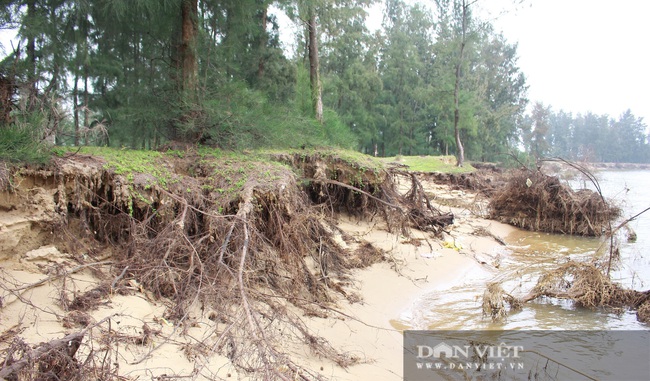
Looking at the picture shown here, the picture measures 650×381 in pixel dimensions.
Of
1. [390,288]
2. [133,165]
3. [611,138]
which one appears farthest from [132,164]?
[611,138]

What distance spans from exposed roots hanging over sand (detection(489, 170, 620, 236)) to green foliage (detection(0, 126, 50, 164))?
1255 cm

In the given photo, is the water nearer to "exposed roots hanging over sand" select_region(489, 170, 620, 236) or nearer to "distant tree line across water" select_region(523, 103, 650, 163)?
"exposed roots hanging over sand" select_region(489, 170, 620, 236)

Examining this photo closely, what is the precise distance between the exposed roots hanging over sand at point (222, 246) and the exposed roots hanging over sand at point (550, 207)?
26.0 feet

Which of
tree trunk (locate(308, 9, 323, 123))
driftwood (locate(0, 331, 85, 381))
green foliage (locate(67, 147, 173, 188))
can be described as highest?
tree trunk (locate(308, 9, 323, 123))

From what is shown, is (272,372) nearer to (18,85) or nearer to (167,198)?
(167,198)

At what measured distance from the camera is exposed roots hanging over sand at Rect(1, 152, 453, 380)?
4098mm

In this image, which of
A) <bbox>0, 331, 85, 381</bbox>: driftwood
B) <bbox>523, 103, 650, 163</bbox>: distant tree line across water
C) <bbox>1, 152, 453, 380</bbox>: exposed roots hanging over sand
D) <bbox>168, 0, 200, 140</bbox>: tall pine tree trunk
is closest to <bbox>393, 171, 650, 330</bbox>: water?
<bbox>1, 152, 453, 380</bbox>: exposed roots hanging over sand

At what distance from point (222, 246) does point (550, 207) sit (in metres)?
11.2

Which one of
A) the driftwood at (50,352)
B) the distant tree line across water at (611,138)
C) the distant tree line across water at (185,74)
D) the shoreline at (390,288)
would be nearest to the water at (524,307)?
the shoreline at (390,288)

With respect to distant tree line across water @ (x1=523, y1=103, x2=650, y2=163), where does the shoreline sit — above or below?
below

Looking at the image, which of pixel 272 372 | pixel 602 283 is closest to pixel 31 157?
pixel 272 372

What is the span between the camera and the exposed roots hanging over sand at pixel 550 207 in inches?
483

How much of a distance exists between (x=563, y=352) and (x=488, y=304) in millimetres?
1114

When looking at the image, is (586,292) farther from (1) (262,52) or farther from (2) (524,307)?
(1) (262,52)
